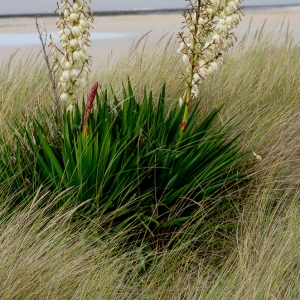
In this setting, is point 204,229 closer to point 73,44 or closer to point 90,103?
point 90,103

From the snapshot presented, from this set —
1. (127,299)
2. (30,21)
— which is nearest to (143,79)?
(127,299)

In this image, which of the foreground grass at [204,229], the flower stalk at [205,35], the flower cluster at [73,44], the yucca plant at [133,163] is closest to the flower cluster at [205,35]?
the flower stalk at [205,35]

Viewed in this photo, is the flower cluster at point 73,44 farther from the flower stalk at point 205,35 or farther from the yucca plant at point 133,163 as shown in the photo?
the flower stalk at point 205,35

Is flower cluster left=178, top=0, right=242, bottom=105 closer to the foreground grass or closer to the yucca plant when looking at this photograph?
the yucca plant

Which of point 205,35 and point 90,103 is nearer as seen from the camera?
point 90,103

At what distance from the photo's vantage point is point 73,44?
9.16 ft

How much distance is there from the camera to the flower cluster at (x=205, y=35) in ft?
9.21

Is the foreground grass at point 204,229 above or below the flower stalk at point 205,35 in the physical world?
below

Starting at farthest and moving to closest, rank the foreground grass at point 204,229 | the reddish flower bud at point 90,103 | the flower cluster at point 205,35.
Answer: the flower cluster at point 205,35 < the reddish flower bud at point 90,103 < the foreground grass at point 204,229

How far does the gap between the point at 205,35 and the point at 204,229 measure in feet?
3.22

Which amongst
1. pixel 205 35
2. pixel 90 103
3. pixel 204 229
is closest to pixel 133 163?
pixel 90 103

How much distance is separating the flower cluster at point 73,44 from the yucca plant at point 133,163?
183 mm

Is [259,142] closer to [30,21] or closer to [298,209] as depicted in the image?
[298,209]

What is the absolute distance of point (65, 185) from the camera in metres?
2.83
